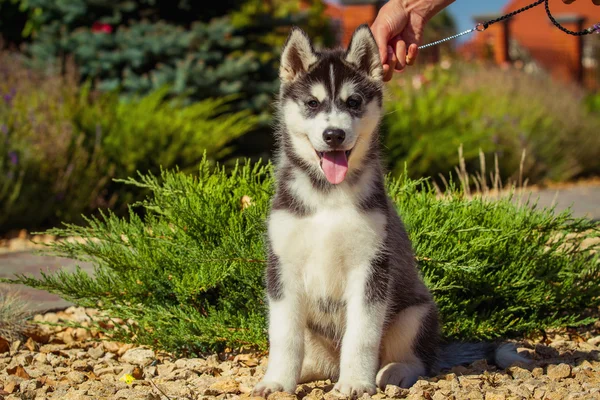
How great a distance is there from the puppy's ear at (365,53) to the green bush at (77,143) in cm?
430

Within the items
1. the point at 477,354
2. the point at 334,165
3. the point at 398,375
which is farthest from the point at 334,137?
the point at 477,354

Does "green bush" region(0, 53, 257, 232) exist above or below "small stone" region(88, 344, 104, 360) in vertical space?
above

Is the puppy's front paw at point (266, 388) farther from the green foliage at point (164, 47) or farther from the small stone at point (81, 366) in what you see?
the green foliage at point (164, 47)

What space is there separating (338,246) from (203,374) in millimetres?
1107

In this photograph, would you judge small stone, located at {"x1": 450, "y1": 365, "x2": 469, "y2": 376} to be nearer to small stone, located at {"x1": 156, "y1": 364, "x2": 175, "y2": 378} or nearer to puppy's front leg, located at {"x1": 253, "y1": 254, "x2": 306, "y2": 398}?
puppy's front leg, located at {"x1": 253, "y1": 254, "x2": 306, "y2": 398}

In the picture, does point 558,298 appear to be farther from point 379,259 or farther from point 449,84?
point 449,84

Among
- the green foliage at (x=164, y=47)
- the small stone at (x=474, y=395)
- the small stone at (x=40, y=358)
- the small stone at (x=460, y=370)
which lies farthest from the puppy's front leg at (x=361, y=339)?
the green foliage at (x=164, y=47)

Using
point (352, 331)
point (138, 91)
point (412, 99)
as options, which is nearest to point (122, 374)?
point (352, 331)

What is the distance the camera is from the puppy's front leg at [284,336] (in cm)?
329

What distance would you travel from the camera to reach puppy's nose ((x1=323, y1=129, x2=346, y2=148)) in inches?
127

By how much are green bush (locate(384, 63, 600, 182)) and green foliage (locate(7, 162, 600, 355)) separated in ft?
15.7

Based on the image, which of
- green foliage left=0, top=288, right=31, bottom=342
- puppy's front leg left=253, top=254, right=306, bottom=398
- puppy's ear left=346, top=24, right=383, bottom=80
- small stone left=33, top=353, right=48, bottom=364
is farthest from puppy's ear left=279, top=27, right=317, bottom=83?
green foliage left=0, top=288, right=31, bottom=342

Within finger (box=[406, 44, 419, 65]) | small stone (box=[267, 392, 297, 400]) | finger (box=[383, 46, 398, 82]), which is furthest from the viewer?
finger (box=[406, 44, 419, 65])

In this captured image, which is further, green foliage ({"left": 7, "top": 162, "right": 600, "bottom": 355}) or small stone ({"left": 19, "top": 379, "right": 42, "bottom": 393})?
green foliage ({"left": 7, "top": 162, "right": 600, "bottom": 355})
